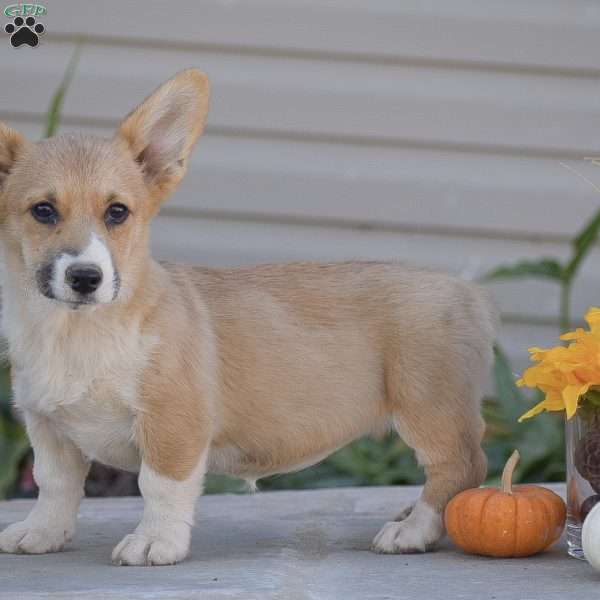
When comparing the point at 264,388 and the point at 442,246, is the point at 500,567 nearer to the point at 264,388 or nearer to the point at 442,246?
the point at 264,388

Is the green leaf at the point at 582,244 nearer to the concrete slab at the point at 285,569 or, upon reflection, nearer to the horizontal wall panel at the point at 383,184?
the horizontal wall panel at the point at 383,184

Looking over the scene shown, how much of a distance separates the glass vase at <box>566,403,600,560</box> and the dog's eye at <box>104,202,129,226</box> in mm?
1523

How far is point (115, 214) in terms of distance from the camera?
3.97m

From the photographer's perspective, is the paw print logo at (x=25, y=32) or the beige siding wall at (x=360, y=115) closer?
the paw print logo at (x=25, y=32)

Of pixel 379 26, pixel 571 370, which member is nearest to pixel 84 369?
pixel 571 370

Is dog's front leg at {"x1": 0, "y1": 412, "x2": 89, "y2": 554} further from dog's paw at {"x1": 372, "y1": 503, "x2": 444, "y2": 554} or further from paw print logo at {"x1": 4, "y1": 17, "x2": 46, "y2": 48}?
paw print logo at {"x1": 4, "y1": 17, "x2": 46, "y2": 48}

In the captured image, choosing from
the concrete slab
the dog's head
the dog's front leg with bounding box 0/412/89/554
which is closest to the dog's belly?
the concrete slab

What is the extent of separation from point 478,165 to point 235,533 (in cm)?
274

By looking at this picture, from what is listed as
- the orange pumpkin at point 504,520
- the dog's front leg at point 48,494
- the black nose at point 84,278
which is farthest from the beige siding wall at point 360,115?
the black nose at point 84,278

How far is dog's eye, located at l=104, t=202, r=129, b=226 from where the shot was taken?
3941 millimetres

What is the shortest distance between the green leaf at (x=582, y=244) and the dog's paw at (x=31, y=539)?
9.89ft

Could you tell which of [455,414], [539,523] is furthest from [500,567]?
[455,414]

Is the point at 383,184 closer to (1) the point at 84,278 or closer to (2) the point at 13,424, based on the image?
(2) the point at 13,424

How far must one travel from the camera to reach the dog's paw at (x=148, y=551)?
154 inches
